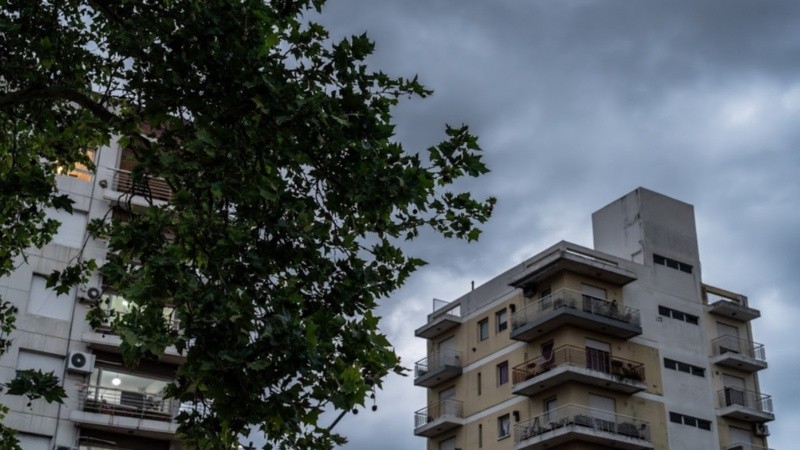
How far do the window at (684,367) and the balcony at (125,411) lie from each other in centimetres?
2404

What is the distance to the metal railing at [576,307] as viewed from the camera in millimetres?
48438

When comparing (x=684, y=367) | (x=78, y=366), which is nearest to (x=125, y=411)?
(x=78, y=366)

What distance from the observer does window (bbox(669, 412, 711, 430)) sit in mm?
49594

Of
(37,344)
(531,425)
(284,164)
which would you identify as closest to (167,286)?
(284,164)

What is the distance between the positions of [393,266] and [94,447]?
84.5 feet

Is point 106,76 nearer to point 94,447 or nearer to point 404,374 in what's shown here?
point 404,374

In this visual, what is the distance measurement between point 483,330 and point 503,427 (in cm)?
554

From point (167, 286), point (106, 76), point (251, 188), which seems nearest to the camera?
point (167, 286)

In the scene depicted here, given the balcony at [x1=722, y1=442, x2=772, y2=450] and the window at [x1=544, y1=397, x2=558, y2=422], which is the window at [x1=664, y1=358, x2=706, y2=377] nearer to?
the balcony at [x1=722, y1=442, x2=772, y2=450]

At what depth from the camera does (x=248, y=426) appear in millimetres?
11555

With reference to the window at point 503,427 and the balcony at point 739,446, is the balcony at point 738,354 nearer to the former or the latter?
the balcony at point 739,446

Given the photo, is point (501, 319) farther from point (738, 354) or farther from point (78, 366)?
point (78, 366)

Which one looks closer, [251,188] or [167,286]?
[167,286]

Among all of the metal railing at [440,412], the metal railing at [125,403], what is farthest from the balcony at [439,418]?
the metal railing at [125,403]
